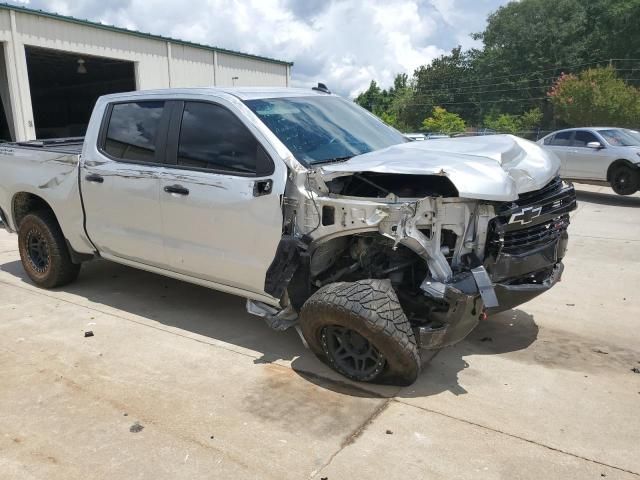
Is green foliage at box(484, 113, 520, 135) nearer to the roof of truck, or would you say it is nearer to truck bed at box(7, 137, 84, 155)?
truck bed at box(7, 137, 84, 155)

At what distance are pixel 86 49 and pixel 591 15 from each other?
52.4m

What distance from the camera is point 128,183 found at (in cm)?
464

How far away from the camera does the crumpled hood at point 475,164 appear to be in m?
3.27

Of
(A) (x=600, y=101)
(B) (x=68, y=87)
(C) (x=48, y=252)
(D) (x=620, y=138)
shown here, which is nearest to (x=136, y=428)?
(C) (x=48, y=252)

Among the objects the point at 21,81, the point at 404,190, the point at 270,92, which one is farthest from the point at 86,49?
the point at 404,190

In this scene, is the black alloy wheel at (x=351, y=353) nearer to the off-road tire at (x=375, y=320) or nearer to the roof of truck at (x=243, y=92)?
the off-road tire at (x=375, y=320)

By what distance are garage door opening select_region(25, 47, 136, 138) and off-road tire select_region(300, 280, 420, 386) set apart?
1995cm

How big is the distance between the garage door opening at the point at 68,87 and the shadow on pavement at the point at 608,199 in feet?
55.8

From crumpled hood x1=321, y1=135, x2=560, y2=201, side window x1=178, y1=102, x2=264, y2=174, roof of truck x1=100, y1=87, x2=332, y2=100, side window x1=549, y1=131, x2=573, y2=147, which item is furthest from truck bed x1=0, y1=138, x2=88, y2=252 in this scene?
side window x1=549, y1=131, x2=573, y2=147

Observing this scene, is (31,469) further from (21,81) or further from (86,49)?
(86,49)

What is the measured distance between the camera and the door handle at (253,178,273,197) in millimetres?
3809

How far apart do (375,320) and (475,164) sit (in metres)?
1.11

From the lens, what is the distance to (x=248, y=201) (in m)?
3.90

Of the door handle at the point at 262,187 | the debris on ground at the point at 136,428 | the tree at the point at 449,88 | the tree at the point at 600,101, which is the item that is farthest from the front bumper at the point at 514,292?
the tree at the point at 449,88
